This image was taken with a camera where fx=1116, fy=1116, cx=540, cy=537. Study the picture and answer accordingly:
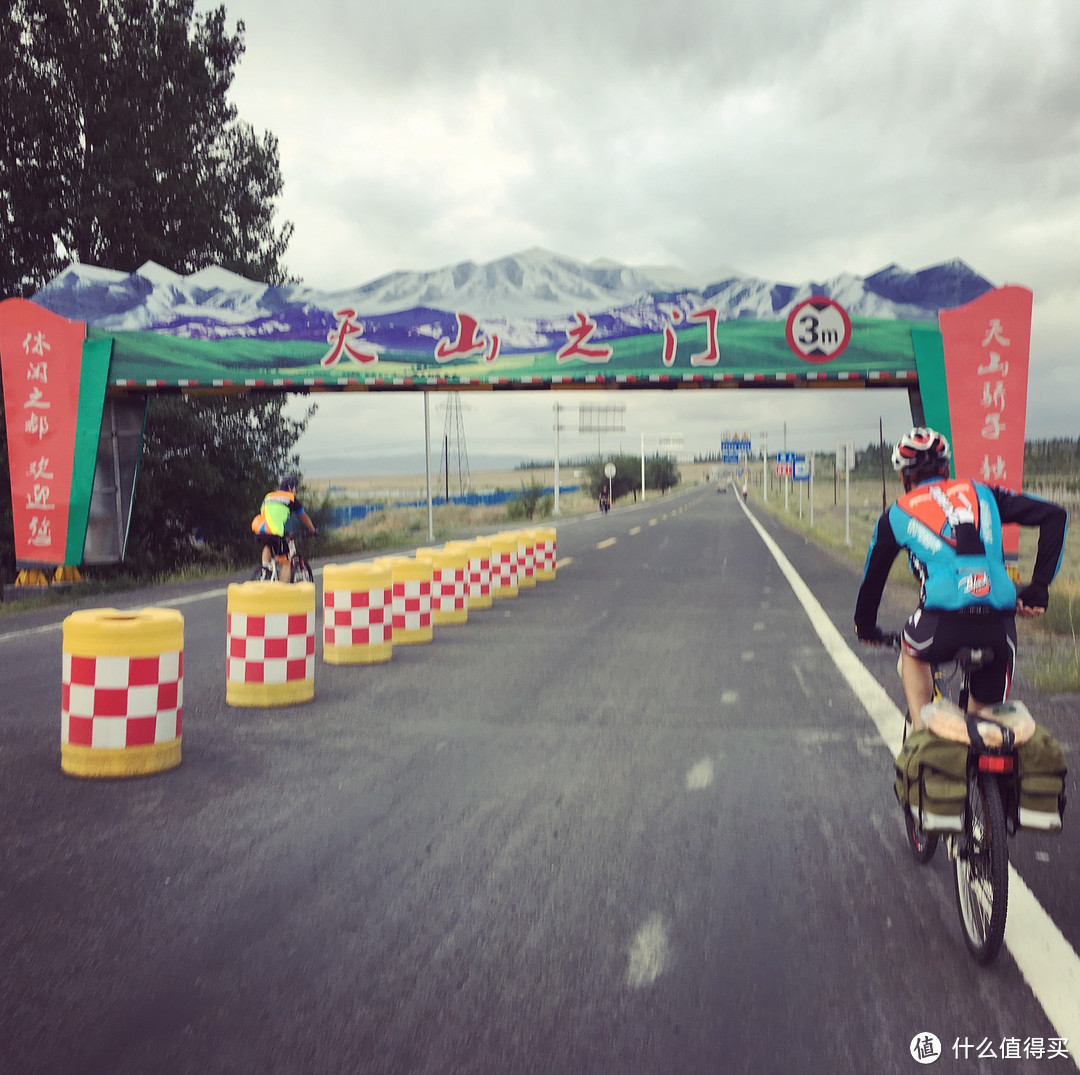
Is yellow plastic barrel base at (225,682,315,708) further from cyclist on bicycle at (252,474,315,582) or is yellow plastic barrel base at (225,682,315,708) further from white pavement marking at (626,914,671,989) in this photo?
cyclist on bicycle at (252,474,315,582)

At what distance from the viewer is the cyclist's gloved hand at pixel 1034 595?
440cm

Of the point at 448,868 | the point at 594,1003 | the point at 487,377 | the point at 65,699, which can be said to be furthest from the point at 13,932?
the point at 487,377

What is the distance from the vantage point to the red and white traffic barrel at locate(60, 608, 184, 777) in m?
6.36

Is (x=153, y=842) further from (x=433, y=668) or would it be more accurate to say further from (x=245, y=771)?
(x=433, y=668)

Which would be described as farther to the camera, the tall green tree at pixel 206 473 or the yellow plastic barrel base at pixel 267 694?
the tall green tree at pixel 206 473

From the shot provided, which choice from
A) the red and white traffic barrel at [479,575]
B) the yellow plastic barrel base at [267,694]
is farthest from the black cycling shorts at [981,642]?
the red and white traffic barrel at [479,575]

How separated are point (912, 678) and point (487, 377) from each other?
16.9 meters

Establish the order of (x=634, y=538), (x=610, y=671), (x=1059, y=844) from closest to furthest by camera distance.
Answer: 1. (x=1059, y=844)
2. (x=610, y=671)
3. (x=634, y=538)

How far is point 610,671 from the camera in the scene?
10.1 m

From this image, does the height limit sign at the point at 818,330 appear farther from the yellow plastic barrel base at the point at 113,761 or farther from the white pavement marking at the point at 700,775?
the yellow plastic barrel base at the point at 113,761

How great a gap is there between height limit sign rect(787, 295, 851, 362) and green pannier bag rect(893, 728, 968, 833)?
53.4 ft

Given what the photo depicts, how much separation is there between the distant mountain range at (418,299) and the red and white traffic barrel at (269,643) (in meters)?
13.1

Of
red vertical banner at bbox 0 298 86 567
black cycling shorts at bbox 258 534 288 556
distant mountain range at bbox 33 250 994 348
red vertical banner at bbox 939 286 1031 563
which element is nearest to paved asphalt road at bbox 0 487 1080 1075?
black cycling shorts at bbox 258 534 288 556

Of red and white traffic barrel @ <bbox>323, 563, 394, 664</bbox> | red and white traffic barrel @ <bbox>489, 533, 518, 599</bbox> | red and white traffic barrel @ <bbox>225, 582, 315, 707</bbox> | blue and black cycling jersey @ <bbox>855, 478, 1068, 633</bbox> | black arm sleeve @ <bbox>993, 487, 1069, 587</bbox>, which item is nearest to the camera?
blue and black cycling jersey @ <bbox>855, 478, 1068, 633</bbox>
